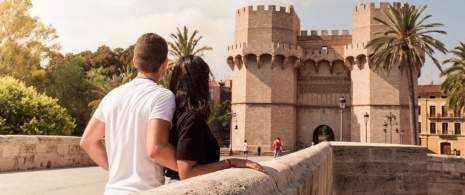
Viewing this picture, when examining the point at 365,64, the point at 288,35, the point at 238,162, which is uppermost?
the point at 288,35

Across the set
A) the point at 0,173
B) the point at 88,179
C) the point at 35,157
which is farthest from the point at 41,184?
the point at 35,157

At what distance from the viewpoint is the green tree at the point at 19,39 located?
31.9m

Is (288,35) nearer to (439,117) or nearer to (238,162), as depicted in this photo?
(439,117)

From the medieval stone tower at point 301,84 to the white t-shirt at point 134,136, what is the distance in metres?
31.9

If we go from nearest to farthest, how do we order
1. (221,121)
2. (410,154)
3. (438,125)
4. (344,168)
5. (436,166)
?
1. (344,168)
2. (410,154)
3. (436,166)
4. (221,121)
5. (438,125)

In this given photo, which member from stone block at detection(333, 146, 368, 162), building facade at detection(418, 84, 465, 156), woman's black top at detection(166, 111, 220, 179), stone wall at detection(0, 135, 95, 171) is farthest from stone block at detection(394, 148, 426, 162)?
building facade at detection(418, 84, 465, 156)

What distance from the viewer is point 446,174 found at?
13.5m

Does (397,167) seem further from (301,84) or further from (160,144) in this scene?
(301,84)

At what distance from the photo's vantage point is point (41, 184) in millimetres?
7688

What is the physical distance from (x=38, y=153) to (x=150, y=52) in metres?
9.22

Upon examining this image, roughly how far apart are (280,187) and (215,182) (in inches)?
38.3

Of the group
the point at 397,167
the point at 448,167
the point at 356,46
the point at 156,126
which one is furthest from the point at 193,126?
the point at 356,46

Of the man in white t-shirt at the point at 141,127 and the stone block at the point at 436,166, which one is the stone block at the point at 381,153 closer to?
the stone block at the point at 436,166

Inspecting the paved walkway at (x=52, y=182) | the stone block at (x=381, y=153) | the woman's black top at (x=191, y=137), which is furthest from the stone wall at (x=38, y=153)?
the woman's black top at (x=191, y=137)
